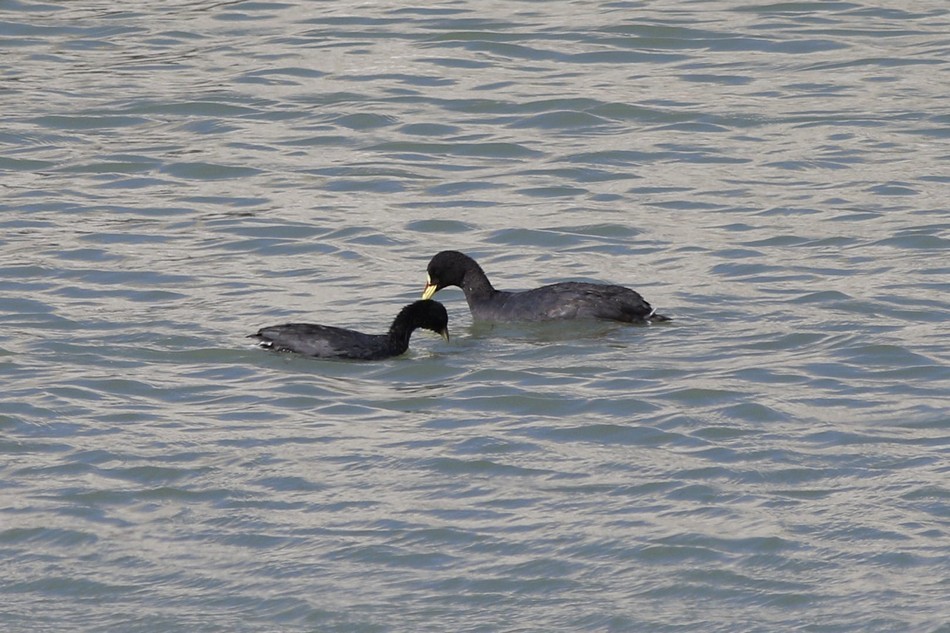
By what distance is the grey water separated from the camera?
8.39m

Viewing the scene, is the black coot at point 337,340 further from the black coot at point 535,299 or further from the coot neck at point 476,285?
the coot neck at point 476,285

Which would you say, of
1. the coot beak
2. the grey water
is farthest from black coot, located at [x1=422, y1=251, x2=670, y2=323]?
the grey water

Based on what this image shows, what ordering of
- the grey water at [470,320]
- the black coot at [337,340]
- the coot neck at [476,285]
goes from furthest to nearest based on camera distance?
the coot neck at [476,285] → the black coot at [337,340] → the grey water at [470,320]

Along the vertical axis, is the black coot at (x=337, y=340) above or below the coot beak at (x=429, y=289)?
above

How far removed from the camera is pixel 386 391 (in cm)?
1121

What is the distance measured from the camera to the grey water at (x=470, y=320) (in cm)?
839

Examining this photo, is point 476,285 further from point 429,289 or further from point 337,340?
point 337,340

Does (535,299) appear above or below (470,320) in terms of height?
above

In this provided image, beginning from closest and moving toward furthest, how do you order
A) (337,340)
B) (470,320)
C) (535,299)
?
(337,340)
(535,299)
(470,320)

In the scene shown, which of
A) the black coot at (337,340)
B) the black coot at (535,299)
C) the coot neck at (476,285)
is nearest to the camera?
the black coot at (337,340)

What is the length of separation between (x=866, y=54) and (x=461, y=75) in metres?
4.11

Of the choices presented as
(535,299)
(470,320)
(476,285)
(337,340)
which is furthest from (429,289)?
(337,340)

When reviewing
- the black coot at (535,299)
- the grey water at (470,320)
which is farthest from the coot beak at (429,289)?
the grey water at (470,320)

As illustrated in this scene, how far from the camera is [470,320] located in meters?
13.6
